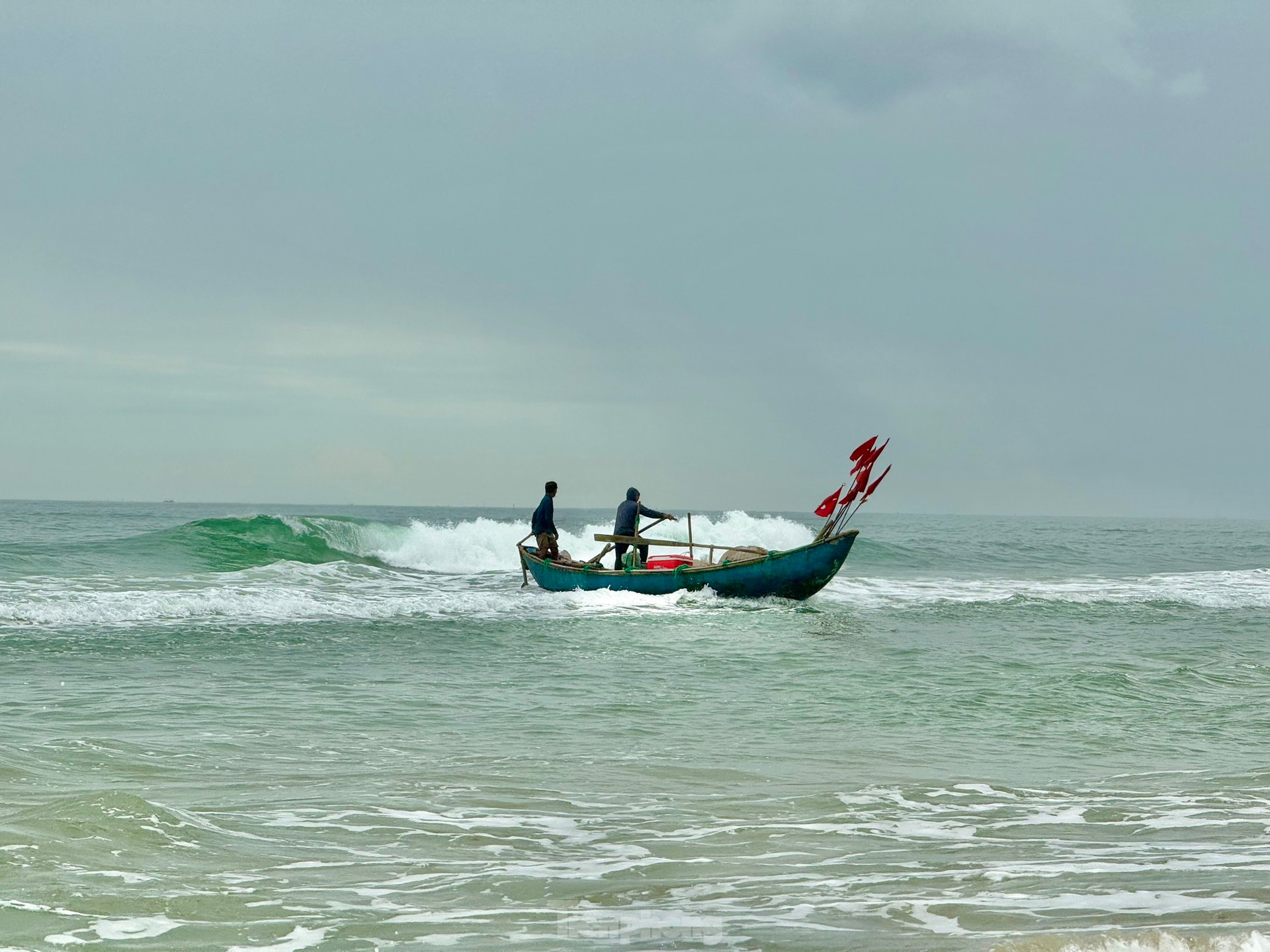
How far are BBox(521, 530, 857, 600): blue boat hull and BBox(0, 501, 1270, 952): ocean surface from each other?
1.44 metres

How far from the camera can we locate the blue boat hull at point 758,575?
65.7 feet

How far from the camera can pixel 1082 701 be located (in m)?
11.1

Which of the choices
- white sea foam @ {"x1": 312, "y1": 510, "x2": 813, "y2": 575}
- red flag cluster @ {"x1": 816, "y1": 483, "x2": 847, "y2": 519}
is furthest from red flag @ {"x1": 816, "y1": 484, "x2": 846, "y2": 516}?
white sea foam @ {"x1": 312, "y1": 510, "x2": 813, "y2": 575}

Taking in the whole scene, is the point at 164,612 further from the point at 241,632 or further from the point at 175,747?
the point at 175,747

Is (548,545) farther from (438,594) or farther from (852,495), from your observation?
(852,495)

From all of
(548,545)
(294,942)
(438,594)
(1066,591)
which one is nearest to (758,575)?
(548,545)

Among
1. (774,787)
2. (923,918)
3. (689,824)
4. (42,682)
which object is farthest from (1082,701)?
(42,682)

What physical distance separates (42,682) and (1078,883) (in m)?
10.2

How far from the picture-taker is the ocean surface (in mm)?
4605

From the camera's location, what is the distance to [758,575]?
66.1 feet

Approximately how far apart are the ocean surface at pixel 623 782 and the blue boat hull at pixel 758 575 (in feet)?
4.74

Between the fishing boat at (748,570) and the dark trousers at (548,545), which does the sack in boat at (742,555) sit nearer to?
the fishing boat at (748,570)

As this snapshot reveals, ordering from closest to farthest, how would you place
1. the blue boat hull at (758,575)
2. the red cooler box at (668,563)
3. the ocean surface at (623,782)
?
1. the ocean surface at (623,782)
2. the blue boat hull at (758,575)
3. the red cooler box at (668,563)

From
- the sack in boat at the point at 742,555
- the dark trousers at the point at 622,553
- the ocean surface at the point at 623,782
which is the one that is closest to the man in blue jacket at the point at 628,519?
the dark trousers at the point at 622,553
